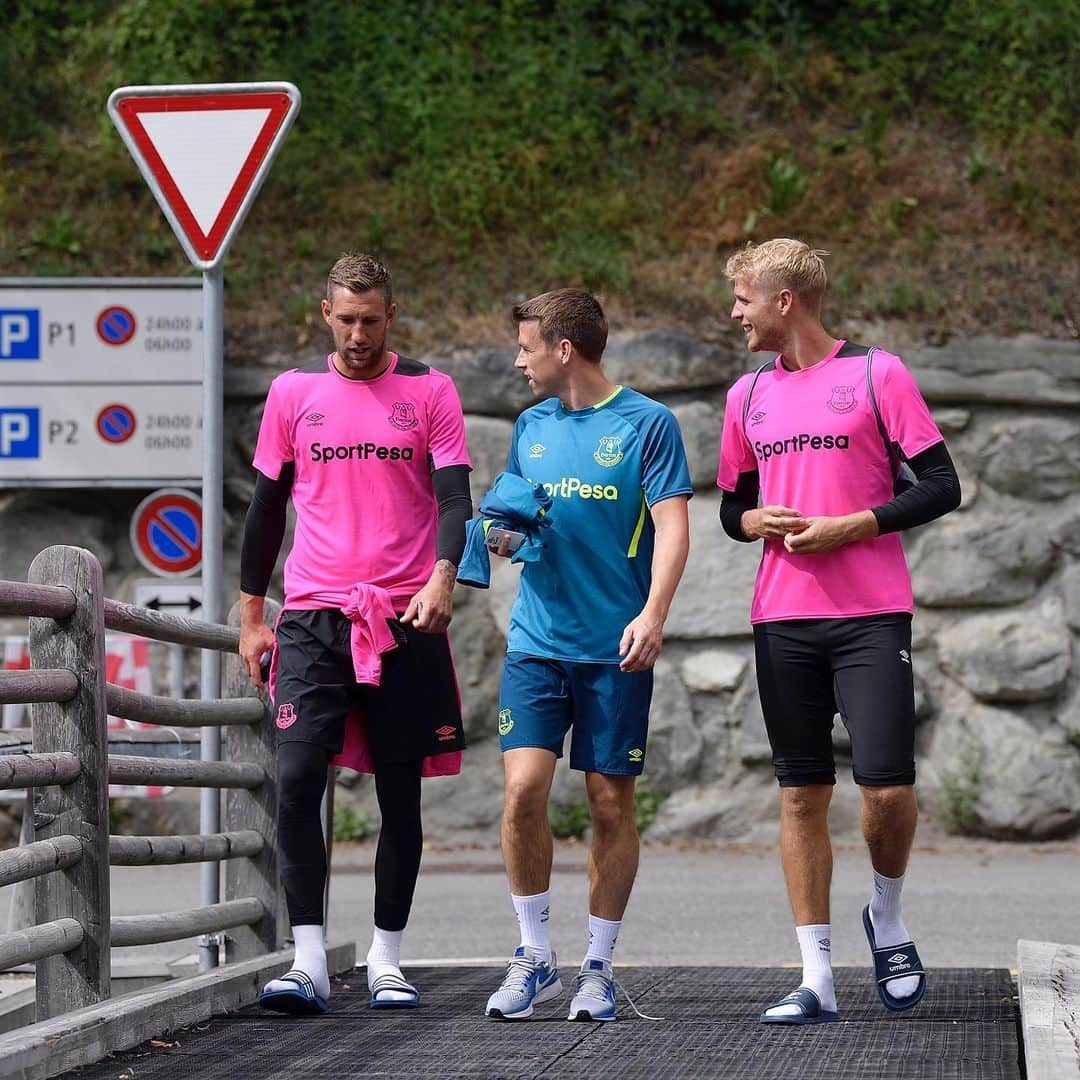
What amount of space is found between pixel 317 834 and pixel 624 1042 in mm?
1197

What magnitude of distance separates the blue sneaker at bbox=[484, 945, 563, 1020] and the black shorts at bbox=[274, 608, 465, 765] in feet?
2.25

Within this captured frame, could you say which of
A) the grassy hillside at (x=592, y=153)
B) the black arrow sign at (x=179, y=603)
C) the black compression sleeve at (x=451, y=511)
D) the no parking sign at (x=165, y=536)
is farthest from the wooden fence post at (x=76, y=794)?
the grassy hillside at (x=592, y=153)

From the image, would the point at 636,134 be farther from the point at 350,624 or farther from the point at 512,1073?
the point at 512,1073

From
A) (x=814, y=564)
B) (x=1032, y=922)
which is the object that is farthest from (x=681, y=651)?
(x=814, y=564)

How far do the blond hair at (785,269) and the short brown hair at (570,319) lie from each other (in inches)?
16.7

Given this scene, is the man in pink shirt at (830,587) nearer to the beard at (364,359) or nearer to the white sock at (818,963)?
the white sock at (818,963)

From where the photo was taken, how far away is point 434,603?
519 cm

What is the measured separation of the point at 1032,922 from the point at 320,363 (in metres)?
4.69

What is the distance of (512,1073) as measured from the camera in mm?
4102

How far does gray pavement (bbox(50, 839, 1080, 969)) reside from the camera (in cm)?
779

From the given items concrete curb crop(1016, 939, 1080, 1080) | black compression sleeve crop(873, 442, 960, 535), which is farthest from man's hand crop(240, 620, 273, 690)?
concrete curb crop(1016, 939, 1080, 1080)

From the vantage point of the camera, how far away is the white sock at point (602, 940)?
506 centimetres

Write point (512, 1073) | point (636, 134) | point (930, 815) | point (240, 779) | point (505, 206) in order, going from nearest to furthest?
point (512, 1073) < point (240, 779) < point (930, 815) < point (505, 206) < point (636, 134)

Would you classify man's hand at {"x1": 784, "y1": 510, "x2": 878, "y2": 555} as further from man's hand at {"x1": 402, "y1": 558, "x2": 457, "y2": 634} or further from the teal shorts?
man's hand at {"x1": 402, "y1": 558, "x2": 457, "y2": 634}
